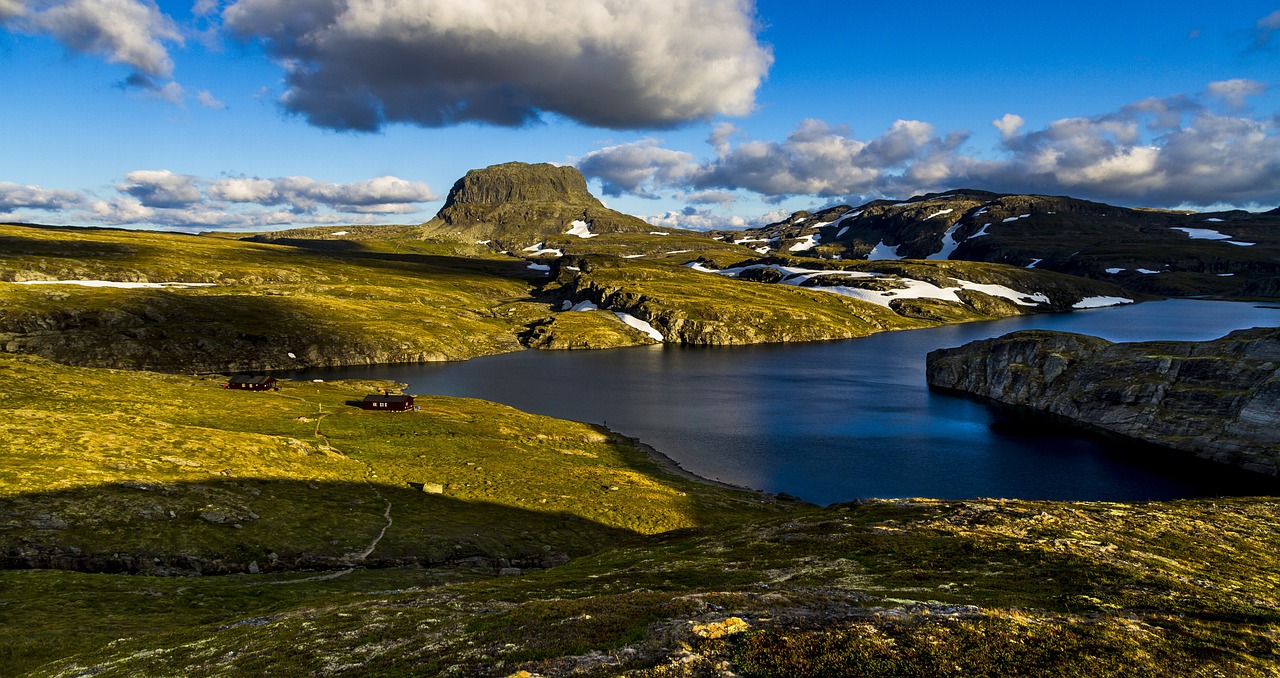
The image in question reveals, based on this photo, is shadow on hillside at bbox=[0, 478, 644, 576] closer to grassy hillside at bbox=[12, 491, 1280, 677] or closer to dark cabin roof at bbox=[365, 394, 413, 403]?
grassy hillside at bbox=[12, 491, 1280, 677]

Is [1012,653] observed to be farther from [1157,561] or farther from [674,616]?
[1157,561]

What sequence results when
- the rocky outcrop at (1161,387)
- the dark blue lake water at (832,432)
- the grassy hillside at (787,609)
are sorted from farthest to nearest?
1. the rocky outcrop at (1161,387)
2. the dark blue lake water at (832,432)
3. the grassy hillside at (787,609)

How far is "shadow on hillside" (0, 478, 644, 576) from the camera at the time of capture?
39.4 m

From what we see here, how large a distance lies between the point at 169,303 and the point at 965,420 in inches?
8663

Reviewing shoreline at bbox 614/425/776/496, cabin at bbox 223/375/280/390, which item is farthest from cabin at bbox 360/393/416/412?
shoreline at bbox 614/425/776/496

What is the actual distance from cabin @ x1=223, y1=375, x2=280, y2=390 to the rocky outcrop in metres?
155

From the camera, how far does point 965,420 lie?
122062 millimetres

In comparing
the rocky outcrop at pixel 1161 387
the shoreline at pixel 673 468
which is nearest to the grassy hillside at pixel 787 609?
the shoreline at pixel 673 468

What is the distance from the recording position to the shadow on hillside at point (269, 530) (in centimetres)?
3941

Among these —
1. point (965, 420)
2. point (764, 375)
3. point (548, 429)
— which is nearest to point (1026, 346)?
point (965, 420)

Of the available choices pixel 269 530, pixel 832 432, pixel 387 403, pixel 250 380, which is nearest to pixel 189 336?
pixel 250 380

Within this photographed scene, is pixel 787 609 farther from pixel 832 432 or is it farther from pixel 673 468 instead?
pixel 832 432

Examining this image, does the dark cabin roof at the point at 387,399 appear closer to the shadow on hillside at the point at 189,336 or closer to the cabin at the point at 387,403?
the cabin at the point at 387,403

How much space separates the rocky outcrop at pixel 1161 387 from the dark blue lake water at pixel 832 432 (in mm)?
6079
